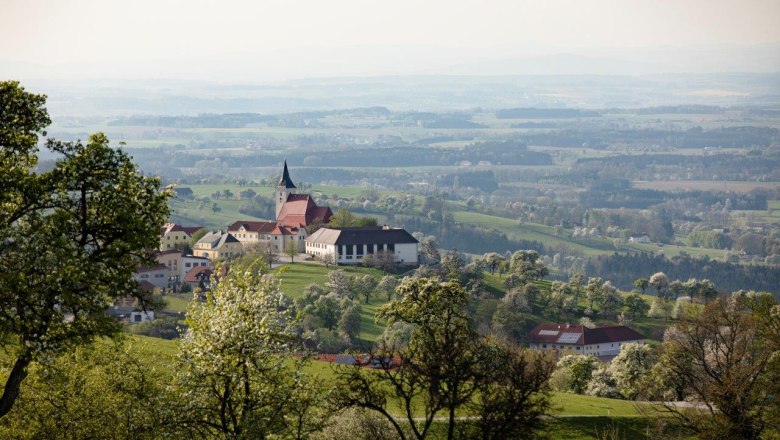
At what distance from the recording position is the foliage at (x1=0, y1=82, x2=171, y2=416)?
20781mm

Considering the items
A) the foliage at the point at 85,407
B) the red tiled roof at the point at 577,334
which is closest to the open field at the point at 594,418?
the foliage at the point at 85,407

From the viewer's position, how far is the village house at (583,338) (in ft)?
296

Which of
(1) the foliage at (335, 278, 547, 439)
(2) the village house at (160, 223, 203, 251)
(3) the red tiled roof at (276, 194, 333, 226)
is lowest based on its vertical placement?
(2) the village house at (160, 223, 203, 251)

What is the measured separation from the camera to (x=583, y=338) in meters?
91.2

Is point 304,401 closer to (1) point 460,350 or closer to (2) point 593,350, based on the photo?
(1) point 460,350

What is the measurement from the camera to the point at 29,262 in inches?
821

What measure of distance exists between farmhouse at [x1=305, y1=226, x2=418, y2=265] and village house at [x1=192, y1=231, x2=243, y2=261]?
721cm

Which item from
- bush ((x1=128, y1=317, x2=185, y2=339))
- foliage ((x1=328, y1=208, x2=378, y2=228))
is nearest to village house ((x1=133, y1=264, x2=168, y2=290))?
foliage ((x1=328, y1=208, x2=378, y2=228))

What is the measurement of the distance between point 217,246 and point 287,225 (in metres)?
9.95

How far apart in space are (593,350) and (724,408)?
57.2 meters

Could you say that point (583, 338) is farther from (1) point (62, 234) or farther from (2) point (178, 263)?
(1) point (62, 234)

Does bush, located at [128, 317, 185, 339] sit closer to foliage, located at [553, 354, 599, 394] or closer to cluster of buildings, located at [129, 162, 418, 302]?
cluster of buildings, located at [129, 162, 418, 302]

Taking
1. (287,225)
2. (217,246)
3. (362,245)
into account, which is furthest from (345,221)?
(217,246)

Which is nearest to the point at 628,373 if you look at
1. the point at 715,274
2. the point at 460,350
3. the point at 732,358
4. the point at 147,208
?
the point at 732,358
